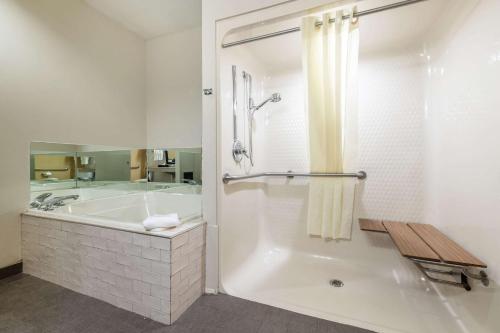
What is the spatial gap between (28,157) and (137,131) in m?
1.00

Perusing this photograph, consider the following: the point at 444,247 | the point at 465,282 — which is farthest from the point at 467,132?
the point at 465,282

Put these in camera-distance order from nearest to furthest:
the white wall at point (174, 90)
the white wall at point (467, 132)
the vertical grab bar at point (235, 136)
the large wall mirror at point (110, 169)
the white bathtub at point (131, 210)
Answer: the white wall at point (467, 132)
the white bathtub at point (131, 210)
the vertical grab bar at point (235, 136)
the large wall mirror at point (110, 169)
the white wall at point (174, 90)

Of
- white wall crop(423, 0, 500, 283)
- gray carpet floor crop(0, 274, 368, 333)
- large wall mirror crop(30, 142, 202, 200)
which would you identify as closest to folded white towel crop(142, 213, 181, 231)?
gray carpet floor crop(0, 274, 368, 333)

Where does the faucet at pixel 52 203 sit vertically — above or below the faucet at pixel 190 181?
below

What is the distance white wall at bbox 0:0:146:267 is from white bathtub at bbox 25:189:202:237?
350 mm

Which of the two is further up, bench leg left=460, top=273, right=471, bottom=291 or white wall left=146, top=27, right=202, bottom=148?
white wall left=146, top=27, right=202, bottom=148

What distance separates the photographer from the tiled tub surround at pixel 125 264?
3.92 ft

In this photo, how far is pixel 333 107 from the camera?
5.36ft

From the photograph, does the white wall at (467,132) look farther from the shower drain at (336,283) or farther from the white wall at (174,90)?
the white wall at (174,90)

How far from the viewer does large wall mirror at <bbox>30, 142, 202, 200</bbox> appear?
1871 millimetres

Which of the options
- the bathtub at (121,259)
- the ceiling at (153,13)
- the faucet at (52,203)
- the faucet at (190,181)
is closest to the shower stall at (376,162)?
the bathtub at (121,259)

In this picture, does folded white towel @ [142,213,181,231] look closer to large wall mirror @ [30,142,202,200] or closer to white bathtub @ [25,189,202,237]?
white bathtub @ [25,189,202,237]

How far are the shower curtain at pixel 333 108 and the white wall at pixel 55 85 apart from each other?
1.96 m

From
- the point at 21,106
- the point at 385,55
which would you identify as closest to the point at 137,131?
the point at 21,106
